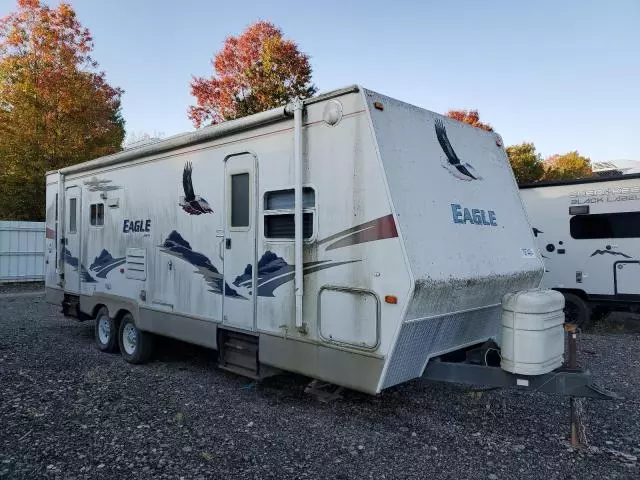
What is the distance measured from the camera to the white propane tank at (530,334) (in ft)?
13.0

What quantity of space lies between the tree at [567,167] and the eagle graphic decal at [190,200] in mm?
23585

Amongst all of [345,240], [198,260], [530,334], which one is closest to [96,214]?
[198,260]

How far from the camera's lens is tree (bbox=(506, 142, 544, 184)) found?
24.8 meters

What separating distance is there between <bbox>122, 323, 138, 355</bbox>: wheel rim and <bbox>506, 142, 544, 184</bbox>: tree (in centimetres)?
2141

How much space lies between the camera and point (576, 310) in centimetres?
951

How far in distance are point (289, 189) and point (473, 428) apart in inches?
106

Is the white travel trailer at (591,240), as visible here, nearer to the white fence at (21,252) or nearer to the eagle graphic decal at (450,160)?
the eagle graphic decal at (450,160)

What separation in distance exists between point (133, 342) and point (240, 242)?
2.79 meters

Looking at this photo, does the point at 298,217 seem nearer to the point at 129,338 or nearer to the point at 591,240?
the point at 129,338

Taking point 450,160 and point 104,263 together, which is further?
point 104,263

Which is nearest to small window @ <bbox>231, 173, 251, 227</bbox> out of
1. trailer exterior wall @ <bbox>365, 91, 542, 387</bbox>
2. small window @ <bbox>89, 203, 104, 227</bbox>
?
trailer exterior wall @ <bbox>365, 91, 542, 387</bbox>

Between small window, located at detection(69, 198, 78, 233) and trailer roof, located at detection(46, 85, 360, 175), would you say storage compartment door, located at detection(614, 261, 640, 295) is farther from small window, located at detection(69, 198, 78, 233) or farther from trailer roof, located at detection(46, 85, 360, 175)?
small window, located at detection(69, 198, 78, 233)

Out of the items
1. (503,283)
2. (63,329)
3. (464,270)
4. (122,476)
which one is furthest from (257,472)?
(63,329)

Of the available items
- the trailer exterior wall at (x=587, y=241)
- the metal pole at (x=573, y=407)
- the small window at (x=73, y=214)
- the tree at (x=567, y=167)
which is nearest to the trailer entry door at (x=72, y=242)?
the small window at (x=73, y=214)
